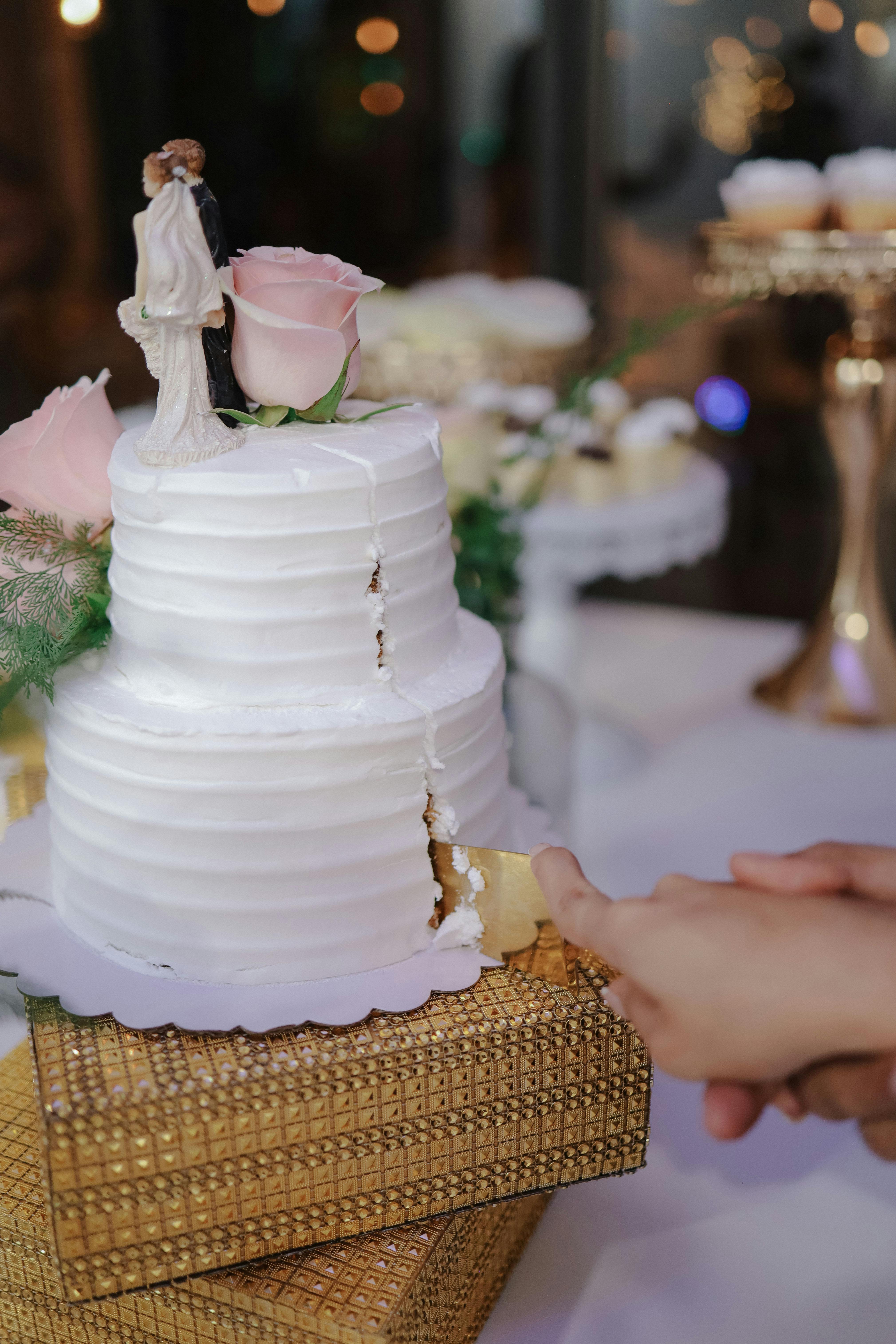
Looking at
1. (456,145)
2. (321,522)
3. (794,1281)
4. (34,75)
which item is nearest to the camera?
(321,522)

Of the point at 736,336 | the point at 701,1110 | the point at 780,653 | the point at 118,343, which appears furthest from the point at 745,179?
the point at 701,1110

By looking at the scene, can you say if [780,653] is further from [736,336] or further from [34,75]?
[34,75]

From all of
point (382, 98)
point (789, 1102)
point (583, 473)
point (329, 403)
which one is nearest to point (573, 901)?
point (789, 1102)

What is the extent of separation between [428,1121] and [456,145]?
9.11 feet

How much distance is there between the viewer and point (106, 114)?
79.0 inches

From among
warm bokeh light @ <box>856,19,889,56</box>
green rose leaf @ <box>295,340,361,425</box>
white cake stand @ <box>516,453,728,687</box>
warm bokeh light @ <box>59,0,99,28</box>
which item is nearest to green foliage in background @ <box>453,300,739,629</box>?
white cake stand @ <box>516,453,728,687</box>

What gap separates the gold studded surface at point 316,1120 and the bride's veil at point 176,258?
0.61m

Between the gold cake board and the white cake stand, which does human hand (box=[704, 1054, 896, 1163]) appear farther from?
the white cake stand

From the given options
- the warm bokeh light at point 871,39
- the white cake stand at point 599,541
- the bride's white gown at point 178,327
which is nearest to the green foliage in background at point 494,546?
the white cake stand at point 599,541

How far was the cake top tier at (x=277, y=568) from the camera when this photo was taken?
986 millimetres

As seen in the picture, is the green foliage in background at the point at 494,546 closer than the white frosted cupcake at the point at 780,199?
Yes

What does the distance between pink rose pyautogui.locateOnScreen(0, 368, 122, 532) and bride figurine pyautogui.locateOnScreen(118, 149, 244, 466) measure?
0.10 meters

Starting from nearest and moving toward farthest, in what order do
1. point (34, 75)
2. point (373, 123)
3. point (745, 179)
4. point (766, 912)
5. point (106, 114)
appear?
point (766, 912)
point (34, 75)
point (106, 114)
point (745, 179)
point (373, 123)

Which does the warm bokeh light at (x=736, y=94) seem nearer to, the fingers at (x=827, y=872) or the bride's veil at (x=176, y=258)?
the bride's veil at (x=176, y=258)
